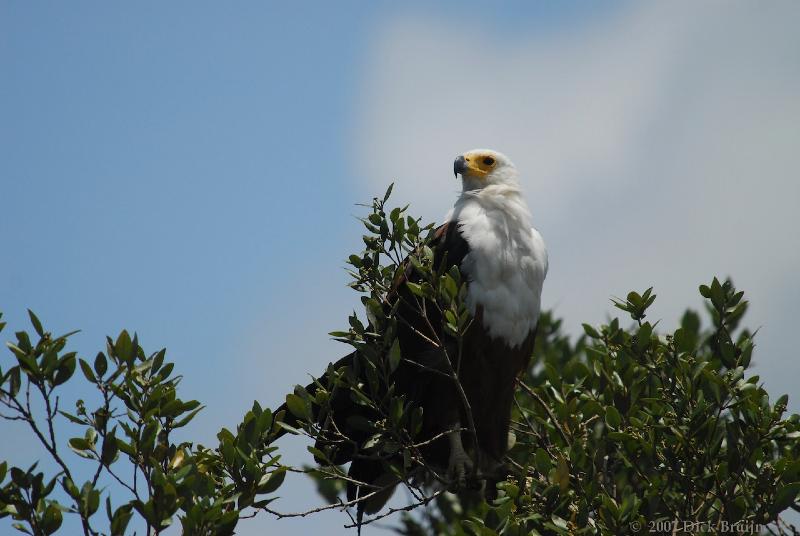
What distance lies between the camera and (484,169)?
19.4 feet

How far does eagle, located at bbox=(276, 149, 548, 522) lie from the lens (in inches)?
202

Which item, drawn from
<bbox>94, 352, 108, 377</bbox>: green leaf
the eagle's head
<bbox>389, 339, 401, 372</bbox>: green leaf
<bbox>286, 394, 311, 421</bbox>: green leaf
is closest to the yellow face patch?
the eagle's head

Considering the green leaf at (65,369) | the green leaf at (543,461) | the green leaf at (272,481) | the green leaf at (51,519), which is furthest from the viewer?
the green leaf at (543,461)

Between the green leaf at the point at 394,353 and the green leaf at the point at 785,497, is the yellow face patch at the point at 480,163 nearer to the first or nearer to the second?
the green leaf at the point at 394,353

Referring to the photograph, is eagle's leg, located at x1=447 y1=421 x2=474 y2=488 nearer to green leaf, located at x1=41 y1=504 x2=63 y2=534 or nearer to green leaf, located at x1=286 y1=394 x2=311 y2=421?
green leaf, located at x1=286 y1=394 x2=311 y2=421

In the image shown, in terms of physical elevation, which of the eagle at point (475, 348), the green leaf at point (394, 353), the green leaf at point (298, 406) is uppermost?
the eagle at point (475, 348)

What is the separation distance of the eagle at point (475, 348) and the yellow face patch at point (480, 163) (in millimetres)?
369

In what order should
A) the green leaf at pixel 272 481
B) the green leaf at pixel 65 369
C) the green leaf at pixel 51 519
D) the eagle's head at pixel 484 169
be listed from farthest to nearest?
the eagle's head at pixel 484 169 → the green leaf at pixel 272 481 → the green leaf at pixel 65 369 → the green leaf at pixel 51 519

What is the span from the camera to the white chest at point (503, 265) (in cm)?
514

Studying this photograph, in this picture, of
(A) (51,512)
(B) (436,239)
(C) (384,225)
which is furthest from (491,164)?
(A) (51,512)

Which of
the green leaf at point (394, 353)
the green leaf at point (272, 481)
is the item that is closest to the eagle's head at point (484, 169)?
the green leaf at point (394, 353)

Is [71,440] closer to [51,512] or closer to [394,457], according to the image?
[51,512]

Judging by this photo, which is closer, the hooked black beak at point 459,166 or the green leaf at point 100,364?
the green leaf at point 100,364

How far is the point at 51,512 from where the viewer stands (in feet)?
11.6
